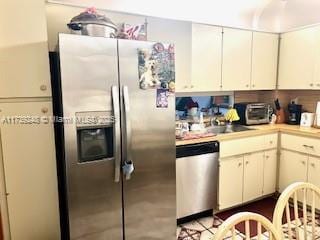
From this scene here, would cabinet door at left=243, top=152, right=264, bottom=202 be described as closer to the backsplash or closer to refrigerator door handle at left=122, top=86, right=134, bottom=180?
the backsplash

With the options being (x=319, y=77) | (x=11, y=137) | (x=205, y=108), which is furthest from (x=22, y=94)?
(x=319, y=77)

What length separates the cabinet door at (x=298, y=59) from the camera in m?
2.95

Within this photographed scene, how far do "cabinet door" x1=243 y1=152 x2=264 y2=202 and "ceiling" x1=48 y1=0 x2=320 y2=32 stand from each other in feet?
5.32

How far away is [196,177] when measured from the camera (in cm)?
257

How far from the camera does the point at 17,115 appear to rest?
1769 mm

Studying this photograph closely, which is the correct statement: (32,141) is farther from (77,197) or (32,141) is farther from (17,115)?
(77,197)

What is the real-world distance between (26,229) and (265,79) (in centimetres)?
297

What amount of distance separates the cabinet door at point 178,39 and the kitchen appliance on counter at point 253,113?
35.4 inches

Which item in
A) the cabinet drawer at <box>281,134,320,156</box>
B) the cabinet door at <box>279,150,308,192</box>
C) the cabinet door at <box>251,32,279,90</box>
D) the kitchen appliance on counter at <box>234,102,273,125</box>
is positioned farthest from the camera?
the kitchen appliance on counter at <box>234,102,273,125</box>

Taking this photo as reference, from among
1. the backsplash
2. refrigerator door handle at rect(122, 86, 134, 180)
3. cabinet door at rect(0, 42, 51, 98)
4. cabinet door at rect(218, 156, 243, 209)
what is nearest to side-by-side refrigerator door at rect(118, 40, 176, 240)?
refrigerator door handle at rect(122, 86, 134, 180)

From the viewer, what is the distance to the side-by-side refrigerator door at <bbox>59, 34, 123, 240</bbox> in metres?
1.68

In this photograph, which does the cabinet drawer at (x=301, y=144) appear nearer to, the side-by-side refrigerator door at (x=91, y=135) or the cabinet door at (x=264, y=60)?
the cabinet door at (x=264, y=60)

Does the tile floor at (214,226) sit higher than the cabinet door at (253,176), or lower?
lower

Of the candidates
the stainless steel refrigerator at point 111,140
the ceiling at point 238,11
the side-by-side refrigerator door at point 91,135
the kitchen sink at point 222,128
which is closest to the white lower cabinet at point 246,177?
the kitchen sink at point 222,128
